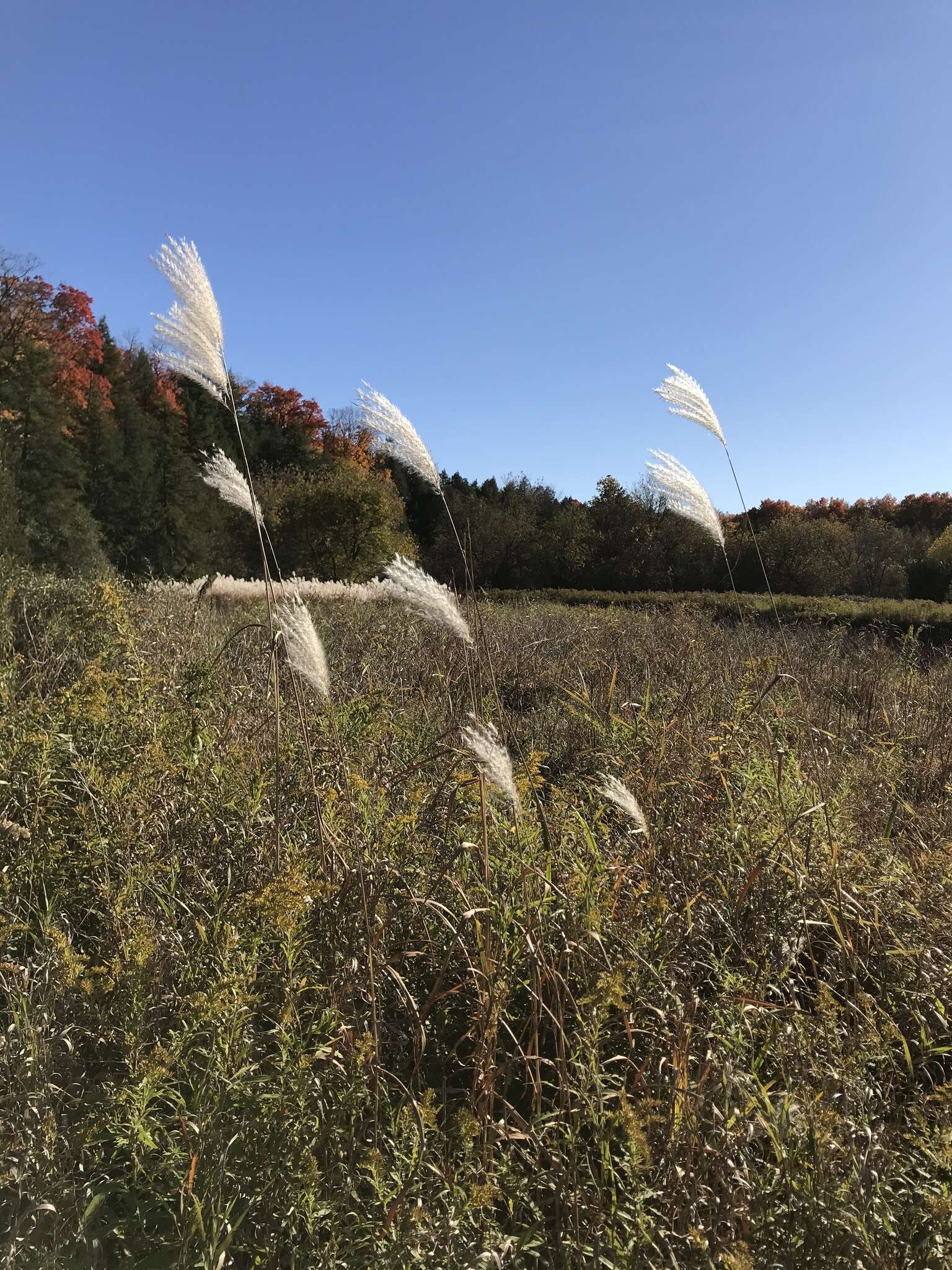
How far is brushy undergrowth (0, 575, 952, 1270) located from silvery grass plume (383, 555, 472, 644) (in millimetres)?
406

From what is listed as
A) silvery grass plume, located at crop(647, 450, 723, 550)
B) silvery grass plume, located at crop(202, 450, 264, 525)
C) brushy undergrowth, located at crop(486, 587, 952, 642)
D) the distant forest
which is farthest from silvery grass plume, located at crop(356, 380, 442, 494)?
the distant forest

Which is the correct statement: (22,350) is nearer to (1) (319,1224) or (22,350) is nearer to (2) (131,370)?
(2) (131,370)

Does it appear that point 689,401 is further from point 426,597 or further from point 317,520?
point 317,520

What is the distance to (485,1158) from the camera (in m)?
1.38

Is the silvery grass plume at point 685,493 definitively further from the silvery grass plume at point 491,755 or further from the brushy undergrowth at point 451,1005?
the silvery grass plume at point 491,755

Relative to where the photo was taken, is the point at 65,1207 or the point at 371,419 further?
the point at 371,419

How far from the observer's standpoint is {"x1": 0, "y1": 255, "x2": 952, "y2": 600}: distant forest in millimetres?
19688

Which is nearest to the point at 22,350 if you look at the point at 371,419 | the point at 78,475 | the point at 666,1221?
the point at 78,475

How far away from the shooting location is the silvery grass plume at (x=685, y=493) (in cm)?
290

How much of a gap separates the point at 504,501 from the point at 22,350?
15582mm

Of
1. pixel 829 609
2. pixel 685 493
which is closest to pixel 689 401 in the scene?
pixel 685 493

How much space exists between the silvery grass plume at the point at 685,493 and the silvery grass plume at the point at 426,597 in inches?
62.3

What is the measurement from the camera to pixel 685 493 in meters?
2.96

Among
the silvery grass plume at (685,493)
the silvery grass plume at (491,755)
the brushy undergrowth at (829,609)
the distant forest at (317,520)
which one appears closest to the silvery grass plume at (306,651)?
the silvery grass plume at (491,755)
